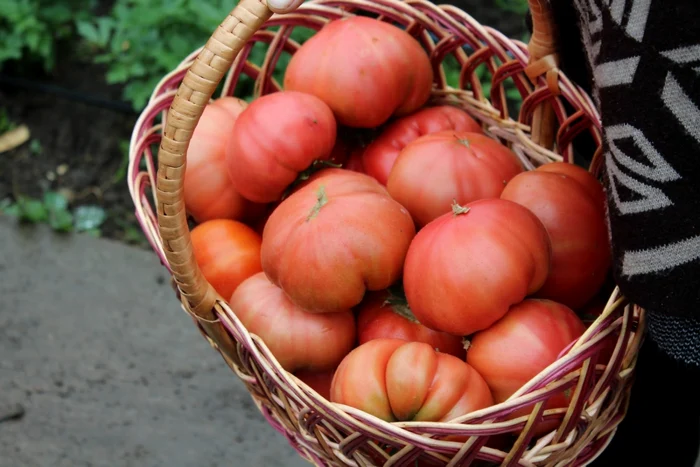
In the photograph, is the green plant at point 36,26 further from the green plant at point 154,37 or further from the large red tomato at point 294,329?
the large red tomato at point 294,329

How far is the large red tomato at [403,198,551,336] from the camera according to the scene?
2.60ft

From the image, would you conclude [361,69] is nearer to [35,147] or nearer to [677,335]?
[677,335]

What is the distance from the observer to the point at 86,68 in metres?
2.28

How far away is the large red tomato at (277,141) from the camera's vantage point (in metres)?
1.00

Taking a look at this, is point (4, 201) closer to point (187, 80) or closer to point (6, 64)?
point (6, 64)

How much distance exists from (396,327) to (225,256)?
27 cm

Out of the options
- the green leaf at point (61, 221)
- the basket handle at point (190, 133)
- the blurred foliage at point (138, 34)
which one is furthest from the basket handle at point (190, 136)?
the green leaf at point (61, 221)

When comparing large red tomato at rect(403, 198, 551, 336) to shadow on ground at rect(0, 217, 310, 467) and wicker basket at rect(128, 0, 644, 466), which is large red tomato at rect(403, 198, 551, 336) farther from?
shadow on ground at rect(0, 217, 310, 467)

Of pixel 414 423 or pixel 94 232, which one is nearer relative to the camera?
pixel 414 423

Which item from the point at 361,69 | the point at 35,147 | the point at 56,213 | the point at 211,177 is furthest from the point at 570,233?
the point at 35,147

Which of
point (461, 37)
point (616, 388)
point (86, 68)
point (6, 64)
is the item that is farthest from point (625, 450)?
point (6, 64)

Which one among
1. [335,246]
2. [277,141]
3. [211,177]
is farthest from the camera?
[211,177]

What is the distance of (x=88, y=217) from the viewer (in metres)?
1.94

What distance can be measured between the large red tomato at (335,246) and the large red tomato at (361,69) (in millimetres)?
201
